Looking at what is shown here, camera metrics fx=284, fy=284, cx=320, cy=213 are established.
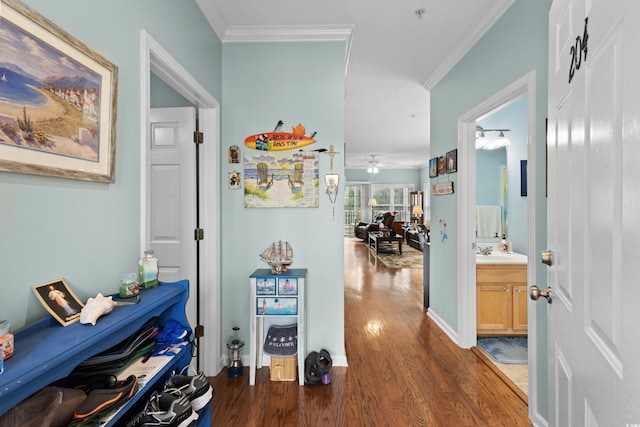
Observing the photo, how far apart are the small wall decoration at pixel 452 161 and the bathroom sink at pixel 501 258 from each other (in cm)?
92

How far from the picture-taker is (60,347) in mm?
719

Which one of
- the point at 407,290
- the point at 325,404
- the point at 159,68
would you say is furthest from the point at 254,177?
the point at 407,290

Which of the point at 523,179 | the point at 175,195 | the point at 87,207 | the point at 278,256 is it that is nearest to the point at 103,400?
the point at 87,207

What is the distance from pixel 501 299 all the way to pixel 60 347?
3225 mm

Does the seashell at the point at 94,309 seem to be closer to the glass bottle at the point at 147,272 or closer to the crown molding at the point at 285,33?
the glass bottle at the point at 147,272

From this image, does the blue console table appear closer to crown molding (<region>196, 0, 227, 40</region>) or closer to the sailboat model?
the sailboat model

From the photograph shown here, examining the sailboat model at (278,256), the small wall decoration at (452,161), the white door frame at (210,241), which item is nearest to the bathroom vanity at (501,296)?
the small wall decoration at (452,161)

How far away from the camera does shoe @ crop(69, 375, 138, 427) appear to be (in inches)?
30.1

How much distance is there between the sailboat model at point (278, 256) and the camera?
2199 millimetres

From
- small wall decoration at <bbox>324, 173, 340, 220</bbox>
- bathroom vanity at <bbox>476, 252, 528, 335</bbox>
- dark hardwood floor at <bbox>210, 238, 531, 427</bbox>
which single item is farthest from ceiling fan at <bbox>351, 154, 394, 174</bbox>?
dark hardwood floor at <bbox>210, 238, 531, 427</bbox>

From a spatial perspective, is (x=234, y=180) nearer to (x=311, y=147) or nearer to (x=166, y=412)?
(x=311, y=147)

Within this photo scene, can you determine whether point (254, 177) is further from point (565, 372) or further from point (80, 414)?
point (565, 372)

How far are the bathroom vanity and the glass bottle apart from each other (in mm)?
2697

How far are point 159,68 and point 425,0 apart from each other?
1845 millimetres
